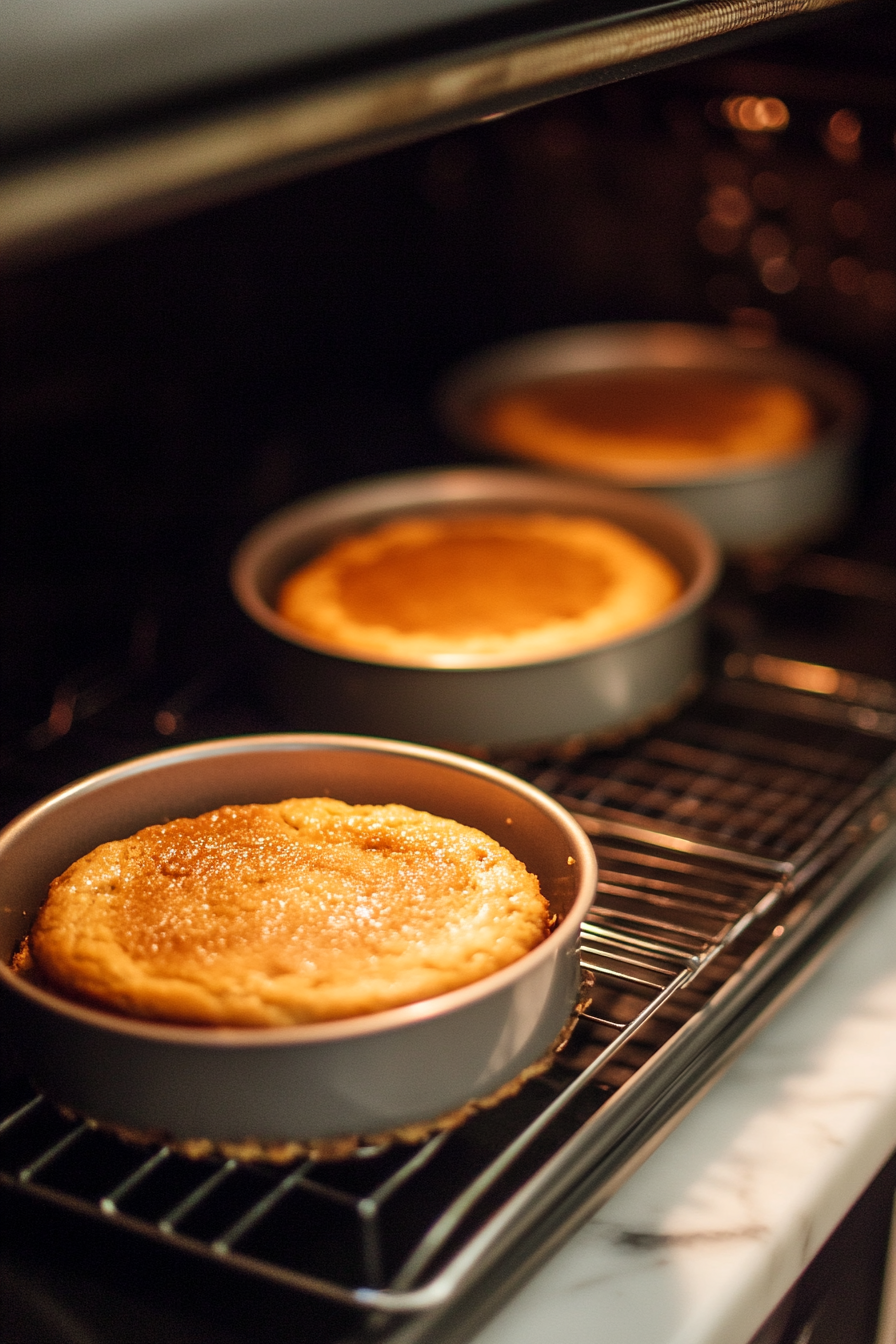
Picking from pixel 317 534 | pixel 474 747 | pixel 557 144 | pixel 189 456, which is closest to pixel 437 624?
pixel 474 747

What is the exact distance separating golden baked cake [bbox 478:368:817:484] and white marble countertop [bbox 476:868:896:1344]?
2.60 feet

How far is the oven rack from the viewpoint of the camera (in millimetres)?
740

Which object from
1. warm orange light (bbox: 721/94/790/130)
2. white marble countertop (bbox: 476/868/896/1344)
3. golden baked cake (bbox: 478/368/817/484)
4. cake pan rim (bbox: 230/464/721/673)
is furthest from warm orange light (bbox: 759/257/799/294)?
white marble countertop (bbox: 476/868/896/1344)

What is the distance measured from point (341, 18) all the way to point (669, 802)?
29.5 inches

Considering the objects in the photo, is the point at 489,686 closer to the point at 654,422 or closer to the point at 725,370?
the point at 654,422

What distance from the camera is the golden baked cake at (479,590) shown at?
1.30m

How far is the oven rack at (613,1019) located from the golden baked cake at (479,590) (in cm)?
13

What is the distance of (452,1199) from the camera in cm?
78

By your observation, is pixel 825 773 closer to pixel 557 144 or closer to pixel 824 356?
pixel 824 356

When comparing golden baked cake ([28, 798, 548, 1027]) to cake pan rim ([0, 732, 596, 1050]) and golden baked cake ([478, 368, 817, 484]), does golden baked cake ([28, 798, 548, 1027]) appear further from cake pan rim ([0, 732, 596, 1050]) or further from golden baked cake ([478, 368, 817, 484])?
golden baked cake ([478, 368, 817, 484])

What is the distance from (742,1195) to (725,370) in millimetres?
1386

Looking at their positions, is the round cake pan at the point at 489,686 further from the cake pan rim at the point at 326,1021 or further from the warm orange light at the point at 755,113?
the warm orange light at the point at 755,113

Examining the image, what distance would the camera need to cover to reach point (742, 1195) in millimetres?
854

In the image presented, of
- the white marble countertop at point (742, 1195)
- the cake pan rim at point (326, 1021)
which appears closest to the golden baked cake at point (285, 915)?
the cake pan rim at point (326, 1021)
